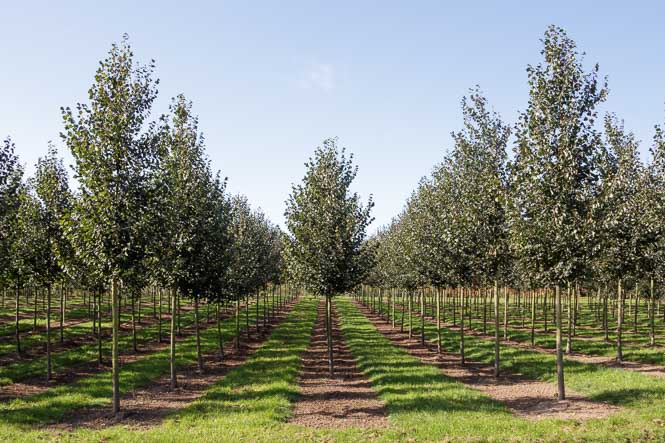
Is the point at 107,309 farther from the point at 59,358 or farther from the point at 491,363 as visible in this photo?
the point at 491,363

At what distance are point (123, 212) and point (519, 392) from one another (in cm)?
1593

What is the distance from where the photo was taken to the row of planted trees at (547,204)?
16250 mm

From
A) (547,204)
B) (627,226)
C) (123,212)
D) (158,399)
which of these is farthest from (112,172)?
(627,226)

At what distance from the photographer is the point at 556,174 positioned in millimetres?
16406

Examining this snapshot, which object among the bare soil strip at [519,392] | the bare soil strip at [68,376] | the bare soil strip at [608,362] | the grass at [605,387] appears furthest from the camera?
the bare soil strip at [608,362]

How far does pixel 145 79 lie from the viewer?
17.0 metres

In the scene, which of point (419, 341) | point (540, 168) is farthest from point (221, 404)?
point (419, 341)

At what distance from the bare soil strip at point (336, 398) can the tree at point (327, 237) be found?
129 cm

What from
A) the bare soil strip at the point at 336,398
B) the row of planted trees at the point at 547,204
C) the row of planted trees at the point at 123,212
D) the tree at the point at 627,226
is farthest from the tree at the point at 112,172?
the tree at the point at 627,226

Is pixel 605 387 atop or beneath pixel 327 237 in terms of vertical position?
beneath

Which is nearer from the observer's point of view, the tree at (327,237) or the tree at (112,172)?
the tree at (112,172)

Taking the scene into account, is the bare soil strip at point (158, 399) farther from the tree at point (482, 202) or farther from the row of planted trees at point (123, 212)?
the tree at point (482, 202)

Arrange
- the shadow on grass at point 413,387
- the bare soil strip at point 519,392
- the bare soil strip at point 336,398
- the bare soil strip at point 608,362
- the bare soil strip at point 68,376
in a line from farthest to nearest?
the bare soil strip at point 608,362 → the bare soil strip at point 68,376 → the shadow on grass at point 413,387 → the bare soil strip at point 519,392 → the bare soil strip at point 336,398

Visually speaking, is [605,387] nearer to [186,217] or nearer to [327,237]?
[327,237]
